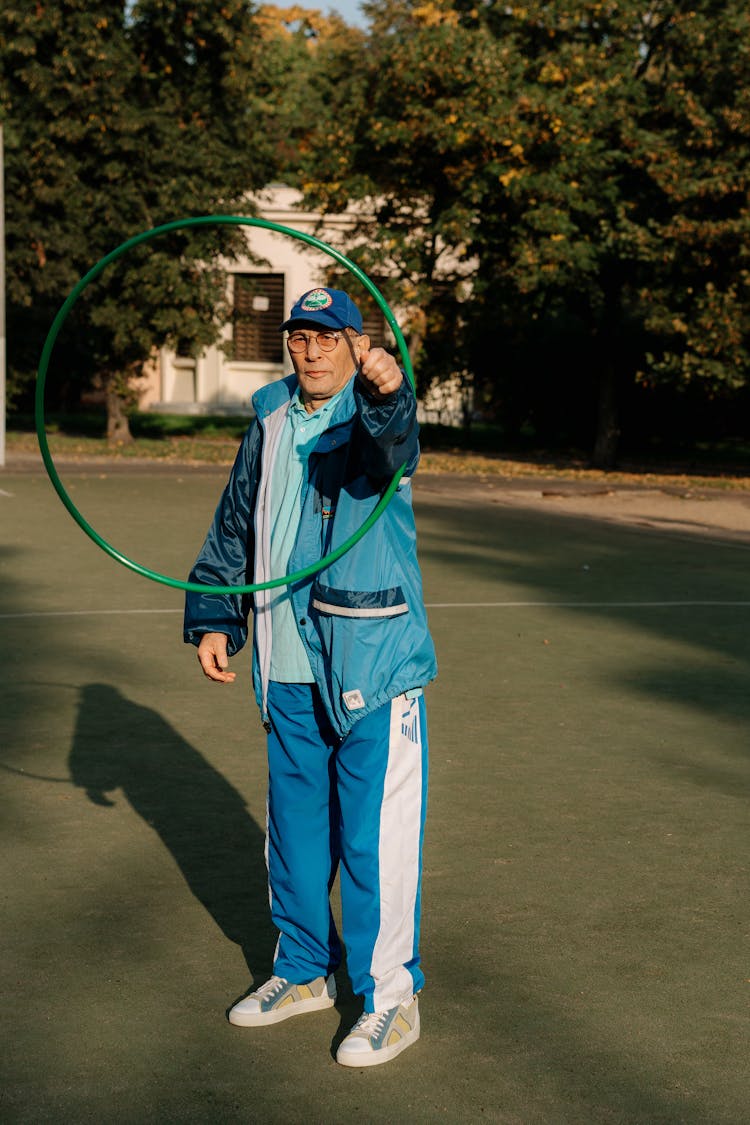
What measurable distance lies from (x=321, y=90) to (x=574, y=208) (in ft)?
28.3

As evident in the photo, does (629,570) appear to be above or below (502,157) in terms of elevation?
below

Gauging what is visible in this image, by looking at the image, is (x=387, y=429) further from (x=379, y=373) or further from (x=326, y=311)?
(x=326, y=311)

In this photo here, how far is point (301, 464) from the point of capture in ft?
13.1

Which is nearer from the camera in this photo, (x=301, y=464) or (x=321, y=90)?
(x=301, y=464)

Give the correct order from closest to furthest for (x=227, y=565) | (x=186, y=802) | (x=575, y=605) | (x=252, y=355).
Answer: (x=227, y=565) → (x=186, y=802) → (x=575, y=605) → (x=252, y=355)

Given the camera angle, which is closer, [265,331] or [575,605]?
[575,605]

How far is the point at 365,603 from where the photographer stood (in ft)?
12.7

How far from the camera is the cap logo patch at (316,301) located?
387 cm

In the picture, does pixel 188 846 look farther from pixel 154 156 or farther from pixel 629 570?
pixel 154 156

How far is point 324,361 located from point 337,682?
2.84ft

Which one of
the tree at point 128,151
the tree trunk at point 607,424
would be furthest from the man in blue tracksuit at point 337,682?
the tree trunk at point 607,424

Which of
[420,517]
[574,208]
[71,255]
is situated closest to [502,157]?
[574,208]

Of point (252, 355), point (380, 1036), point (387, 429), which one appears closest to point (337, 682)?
point (387, 429)

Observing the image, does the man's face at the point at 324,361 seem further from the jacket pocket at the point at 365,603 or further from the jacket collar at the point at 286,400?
the jacket pocket at the point at 365,603
